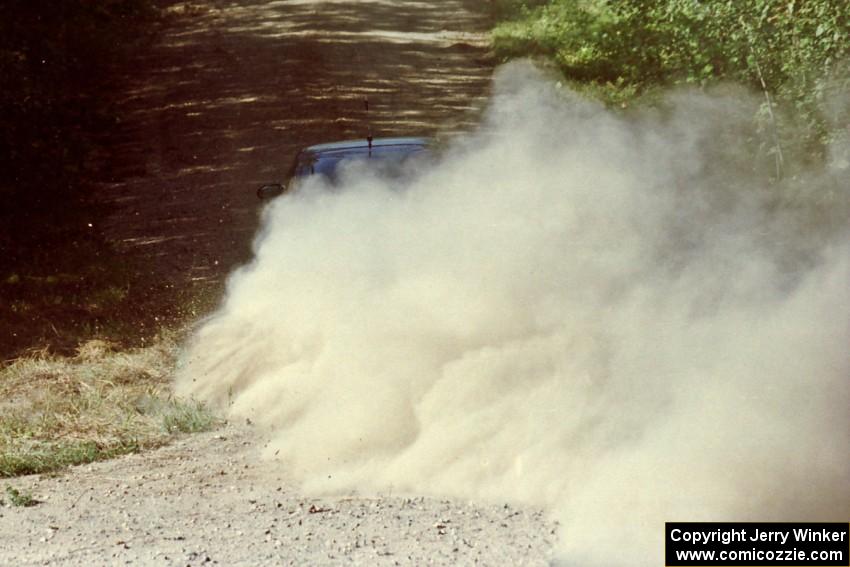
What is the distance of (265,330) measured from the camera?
10.5 meters

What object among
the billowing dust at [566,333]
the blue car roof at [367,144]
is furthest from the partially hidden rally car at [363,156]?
the billowing dust at [566,333]

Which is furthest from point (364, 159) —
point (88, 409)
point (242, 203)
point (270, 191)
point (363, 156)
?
point (242, 203)

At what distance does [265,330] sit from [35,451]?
2381 millimetres

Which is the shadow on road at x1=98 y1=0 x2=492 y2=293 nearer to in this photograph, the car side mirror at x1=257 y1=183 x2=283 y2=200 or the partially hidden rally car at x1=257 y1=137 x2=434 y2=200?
the car side mirror at x1=257 y1=183 x2=283 y2=200

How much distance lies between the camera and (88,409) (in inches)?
379

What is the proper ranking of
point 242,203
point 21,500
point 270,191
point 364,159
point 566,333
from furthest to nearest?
point 242,203
point 270,191
point 364,159
point 566,333
point 21,500

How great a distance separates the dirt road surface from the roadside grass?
0.28m

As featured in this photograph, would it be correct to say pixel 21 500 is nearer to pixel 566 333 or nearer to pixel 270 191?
pixel 566 333

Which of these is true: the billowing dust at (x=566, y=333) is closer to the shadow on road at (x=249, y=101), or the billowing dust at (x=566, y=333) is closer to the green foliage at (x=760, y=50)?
the green foliage at (x=760, y=50)

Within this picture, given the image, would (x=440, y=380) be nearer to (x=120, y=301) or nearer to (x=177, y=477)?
(x=177, y=477)

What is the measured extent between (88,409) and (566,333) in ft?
12.9

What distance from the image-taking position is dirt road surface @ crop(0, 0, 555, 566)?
666 cm

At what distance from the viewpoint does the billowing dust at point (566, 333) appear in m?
6.82

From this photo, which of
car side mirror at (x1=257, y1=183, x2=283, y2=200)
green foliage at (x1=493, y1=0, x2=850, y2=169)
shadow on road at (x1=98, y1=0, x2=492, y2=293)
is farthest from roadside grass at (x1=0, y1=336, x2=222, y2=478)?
green foliage at (x1=493, y1=0, x2=850, y2=169)
